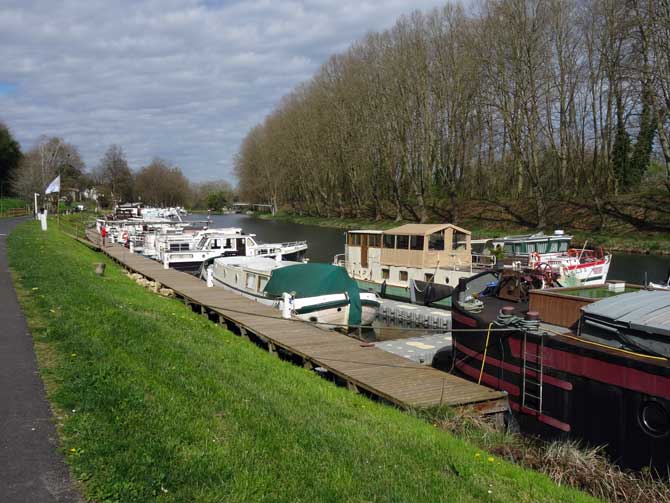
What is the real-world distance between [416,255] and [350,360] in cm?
1637

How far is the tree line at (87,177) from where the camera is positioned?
262ft

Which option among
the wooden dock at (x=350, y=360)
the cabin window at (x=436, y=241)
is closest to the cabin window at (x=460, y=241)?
the cabin window at (x=436, y=241)

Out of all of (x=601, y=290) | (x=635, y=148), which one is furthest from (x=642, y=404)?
(x=635, y=148)

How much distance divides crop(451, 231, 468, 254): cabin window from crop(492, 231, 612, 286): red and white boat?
7.15 ft

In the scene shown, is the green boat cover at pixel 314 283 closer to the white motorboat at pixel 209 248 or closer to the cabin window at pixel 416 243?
the cabin window at pixel 416 243

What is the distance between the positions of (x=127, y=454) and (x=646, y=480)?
298 inches

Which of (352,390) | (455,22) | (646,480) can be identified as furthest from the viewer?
(455,22)

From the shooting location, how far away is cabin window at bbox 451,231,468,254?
1162 inches

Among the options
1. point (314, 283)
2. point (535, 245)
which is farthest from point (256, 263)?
point (535, 245)

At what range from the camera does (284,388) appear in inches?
384

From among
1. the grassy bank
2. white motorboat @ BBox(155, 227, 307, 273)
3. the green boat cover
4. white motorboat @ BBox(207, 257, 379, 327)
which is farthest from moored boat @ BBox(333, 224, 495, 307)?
the grassy bank

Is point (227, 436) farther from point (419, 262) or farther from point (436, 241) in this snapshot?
point (436, 241)

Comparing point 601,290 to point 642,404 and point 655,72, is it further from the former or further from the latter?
point 655,72

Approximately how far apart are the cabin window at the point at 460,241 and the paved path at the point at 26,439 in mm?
22752
